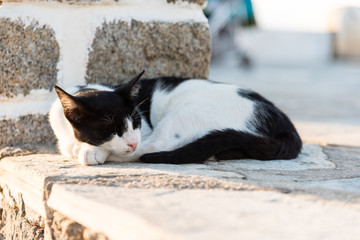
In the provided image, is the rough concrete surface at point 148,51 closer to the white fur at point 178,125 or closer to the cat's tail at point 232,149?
the white fur at point 178,125

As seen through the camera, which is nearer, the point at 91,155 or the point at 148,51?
the point at 91,155

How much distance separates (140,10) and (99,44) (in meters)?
0.26

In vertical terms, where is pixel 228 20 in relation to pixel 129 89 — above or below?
below

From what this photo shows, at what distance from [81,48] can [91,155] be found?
A: 2.13 ft

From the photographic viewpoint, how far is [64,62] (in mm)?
2295

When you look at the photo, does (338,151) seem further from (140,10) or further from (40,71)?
(40,71)

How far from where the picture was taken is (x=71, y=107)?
1.93 metres

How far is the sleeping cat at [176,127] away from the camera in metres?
1.95

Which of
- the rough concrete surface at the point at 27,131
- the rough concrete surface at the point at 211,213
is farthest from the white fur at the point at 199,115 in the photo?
the rough concrete surface at the point at 211,213

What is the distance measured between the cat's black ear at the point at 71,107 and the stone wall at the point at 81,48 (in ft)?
1.17

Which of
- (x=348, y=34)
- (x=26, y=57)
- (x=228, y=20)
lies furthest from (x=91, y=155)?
(x=348, y=34)

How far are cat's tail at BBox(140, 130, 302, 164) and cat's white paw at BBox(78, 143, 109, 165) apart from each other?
0.51ft

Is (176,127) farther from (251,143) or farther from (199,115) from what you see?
(251,143)

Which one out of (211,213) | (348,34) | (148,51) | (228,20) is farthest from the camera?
(348,34)
